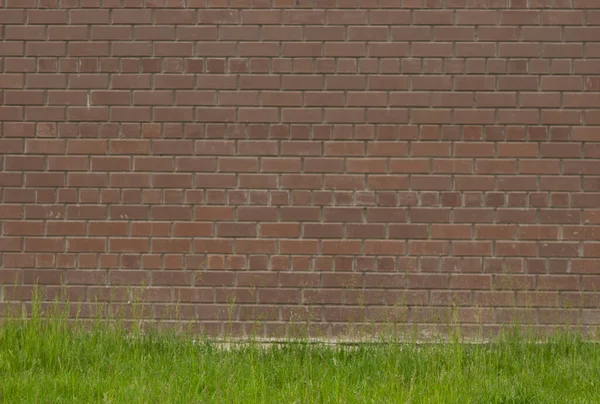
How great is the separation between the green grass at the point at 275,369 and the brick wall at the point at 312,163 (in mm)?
290

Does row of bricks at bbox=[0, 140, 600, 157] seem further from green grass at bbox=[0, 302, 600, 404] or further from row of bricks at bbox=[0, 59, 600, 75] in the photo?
green grass at bbox=[0, 302, 600, 404]

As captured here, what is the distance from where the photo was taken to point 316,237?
5.79 m

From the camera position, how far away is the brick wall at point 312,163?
575 cm

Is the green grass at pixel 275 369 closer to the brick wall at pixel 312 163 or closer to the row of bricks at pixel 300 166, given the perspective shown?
the brick wall at pixel 312 163

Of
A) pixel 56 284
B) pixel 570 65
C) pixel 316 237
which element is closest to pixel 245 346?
pixel 316 237

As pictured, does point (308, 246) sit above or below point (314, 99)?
below

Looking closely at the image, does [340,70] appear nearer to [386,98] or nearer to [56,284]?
[386,98]

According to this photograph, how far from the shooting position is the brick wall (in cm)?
575

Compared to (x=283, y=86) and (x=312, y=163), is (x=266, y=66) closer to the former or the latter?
(x=283, y=86)

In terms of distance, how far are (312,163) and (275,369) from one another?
1507 mm

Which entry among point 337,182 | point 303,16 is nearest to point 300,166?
point 337,182

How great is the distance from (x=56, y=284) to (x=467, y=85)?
10.5ft

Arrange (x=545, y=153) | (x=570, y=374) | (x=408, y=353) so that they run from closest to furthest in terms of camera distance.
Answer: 1. (x=570, y=374)
2. (x=408, y=353)
3. (x=545, y=153)

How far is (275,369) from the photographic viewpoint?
506 centimetres
